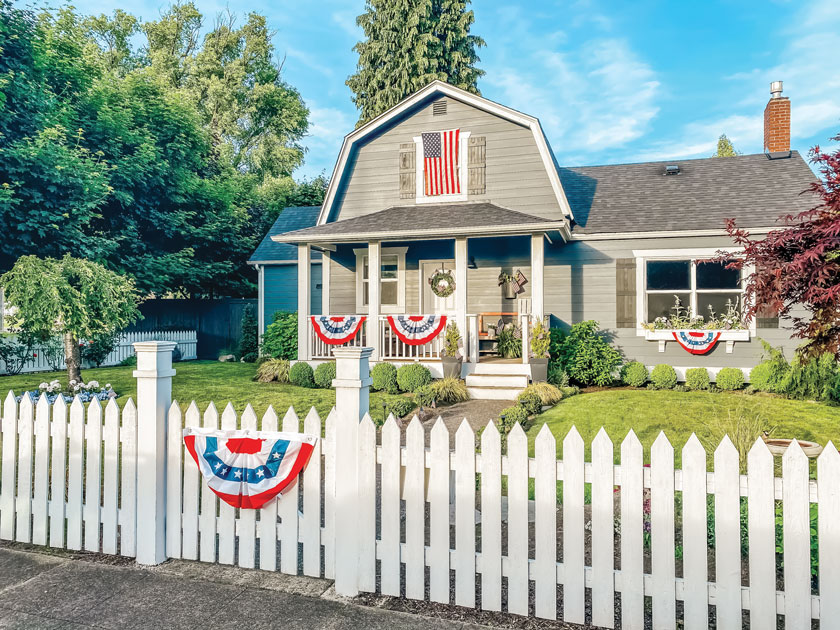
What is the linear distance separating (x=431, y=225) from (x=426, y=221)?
421mm

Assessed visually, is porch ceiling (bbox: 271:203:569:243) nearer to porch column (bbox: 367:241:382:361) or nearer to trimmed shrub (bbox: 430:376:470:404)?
porch column (bbox: 367:241:382:361)

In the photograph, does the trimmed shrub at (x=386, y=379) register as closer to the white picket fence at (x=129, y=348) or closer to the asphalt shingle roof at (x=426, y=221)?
the asphalt shingle roof at (x=426, y=221)

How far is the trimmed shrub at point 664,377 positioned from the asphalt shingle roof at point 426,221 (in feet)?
12.1

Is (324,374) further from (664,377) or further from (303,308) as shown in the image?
(664,377)

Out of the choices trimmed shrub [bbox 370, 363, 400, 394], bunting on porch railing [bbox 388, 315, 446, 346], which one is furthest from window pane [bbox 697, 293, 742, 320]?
trimmed shrub [bbox 370, 363, 400, 394]

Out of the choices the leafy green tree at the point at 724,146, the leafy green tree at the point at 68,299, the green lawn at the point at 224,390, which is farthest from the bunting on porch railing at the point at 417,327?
the leafy green tree at the point at 724,146

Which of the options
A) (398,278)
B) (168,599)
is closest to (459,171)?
(398,278)

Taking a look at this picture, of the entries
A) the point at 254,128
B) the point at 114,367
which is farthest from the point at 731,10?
the point at 254,128

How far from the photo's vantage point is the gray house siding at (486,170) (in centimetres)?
1245

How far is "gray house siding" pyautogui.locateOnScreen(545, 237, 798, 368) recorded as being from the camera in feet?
36.8

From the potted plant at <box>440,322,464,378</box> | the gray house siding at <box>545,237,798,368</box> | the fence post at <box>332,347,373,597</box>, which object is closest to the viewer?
the fence post at <box>332,347,373,597</box>

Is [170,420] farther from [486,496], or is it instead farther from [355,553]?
[486,496]

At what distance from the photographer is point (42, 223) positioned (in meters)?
16.0

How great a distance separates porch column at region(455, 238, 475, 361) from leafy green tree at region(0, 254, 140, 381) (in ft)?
20.7
